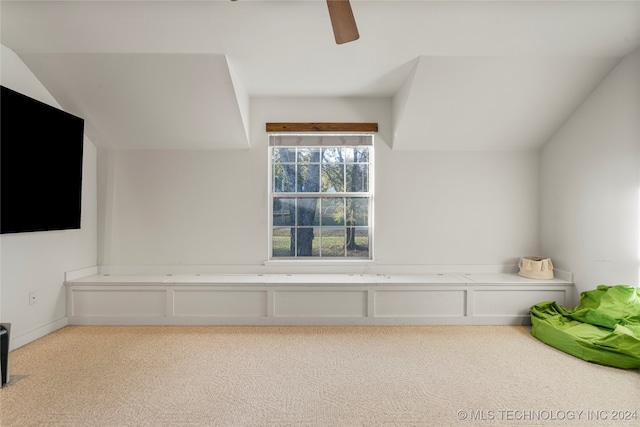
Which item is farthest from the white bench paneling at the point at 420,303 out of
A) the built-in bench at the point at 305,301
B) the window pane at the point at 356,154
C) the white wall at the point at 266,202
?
the window pane at the point at 356,154

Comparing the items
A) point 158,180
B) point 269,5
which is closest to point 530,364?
point 269,5

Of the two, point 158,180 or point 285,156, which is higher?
point 285,156

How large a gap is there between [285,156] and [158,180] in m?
1.45

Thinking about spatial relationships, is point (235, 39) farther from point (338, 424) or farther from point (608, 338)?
point (608, 338)

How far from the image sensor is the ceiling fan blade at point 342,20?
68.7 inches

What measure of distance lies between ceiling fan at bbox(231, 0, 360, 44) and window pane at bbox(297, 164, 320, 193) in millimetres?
1815

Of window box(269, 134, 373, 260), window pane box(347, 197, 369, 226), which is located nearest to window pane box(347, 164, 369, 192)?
window box(269, 134, 373, 260)

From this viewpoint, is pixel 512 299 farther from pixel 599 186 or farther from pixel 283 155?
pixel 283 155

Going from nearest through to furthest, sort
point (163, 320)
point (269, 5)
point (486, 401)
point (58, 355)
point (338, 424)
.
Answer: point (338, 424) < point (486, 401) < point (269, 5) < point (58, 355) < point (163, 320)

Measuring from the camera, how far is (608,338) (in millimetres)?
2299

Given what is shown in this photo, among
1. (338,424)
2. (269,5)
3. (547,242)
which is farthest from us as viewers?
(547,242)

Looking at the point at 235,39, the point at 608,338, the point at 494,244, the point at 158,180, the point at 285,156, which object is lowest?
the point at 608,338

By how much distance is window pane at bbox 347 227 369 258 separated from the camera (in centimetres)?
370

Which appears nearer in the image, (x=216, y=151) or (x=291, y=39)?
(x=291, y=39)
